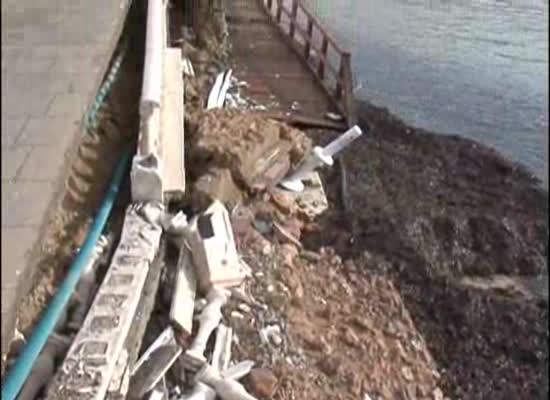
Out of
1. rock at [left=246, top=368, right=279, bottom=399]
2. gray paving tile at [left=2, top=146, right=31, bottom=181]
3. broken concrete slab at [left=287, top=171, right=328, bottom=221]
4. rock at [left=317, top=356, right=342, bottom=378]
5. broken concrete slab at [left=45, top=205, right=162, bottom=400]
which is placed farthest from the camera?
broken concrete slab at [left=287, top=171, right=328, bottom=221]

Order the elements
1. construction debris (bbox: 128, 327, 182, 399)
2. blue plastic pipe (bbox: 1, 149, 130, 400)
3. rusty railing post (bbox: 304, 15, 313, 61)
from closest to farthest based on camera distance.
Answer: blue plastic pipe (bbox: 1, 149, 130, 400)
construction debris (bbox: 128, 327, 182, 399)
rusty railing post (bbox: 304, 15, 313, 61)

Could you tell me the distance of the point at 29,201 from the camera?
2797 mm

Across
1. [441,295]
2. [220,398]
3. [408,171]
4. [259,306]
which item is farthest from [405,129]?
[220,398]

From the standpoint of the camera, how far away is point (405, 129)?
14430mm

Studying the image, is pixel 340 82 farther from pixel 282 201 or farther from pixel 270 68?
pixel 282 201

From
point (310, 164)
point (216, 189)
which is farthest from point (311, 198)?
point (216, 189)

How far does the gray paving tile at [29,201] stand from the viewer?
2617 mm

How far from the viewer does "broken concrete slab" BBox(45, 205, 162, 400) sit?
132 inches

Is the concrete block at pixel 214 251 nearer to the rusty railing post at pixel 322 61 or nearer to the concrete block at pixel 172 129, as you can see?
the concrete block at pixel 172 129

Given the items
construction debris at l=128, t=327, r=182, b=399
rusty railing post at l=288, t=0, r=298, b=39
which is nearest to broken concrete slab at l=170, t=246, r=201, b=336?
construction debris at l=128, t=327, r=182, b=399

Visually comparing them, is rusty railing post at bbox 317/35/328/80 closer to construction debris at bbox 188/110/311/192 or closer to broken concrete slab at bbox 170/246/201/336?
construction debris at bbox 188/110/311/192

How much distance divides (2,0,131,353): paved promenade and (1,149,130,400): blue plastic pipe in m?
0.73

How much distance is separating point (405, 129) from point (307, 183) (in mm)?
5189

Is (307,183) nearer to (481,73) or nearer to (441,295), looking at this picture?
(441,295)
